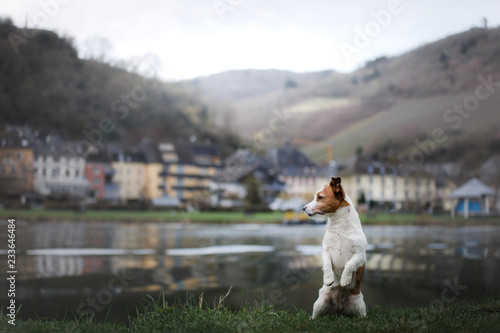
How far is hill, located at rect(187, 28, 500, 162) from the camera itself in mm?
49500

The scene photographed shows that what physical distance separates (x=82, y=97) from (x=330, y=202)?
65.1m

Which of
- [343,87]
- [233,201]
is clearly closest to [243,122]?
[343,87]

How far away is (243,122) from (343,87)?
15846mm

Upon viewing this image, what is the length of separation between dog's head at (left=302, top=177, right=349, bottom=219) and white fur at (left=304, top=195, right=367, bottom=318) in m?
0.02

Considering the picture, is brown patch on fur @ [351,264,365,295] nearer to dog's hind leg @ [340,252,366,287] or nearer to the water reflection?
dog's hind leg @ [340,252,366,287]

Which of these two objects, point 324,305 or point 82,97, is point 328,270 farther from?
point 82,97

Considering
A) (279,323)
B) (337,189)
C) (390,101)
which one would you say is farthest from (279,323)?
(390,101)

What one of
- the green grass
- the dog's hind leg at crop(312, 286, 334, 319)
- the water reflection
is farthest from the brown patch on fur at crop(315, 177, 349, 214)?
the water reflection

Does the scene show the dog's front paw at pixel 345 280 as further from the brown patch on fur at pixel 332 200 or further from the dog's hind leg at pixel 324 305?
the brown patch on fur at pixel 332 200

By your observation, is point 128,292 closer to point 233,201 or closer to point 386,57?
point 233,201

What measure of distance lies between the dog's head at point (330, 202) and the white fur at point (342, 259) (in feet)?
0.05

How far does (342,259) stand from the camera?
454cm

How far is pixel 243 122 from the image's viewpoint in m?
73.8

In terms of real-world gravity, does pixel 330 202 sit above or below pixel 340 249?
above
